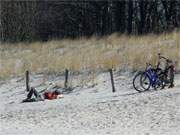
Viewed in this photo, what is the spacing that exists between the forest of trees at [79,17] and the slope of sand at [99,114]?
2540 cm

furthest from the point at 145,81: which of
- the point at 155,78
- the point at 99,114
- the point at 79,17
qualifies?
the point at 79,17

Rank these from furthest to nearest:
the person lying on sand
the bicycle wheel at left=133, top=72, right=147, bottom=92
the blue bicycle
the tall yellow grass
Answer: the tall yellow grass → the person lying on sand → the bicycle wheel at left=133, top=72, right=147, bottom=92 → the blue bicycle

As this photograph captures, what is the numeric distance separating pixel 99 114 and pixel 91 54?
466 inches

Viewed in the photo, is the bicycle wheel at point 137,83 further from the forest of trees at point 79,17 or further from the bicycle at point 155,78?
the forest of trees at point 79,17

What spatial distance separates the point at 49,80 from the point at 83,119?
9352mm

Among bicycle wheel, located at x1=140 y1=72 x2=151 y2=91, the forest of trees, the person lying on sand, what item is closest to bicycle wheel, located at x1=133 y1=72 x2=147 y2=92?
bicycle wheel, located at x1=140 y1=72 x2=151 y2=91

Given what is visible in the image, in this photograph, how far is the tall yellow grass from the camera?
23.4m

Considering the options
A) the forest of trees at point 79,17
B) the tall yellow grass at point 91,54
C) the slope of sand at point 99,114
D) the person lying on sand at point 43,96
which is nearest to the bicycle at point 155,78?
the slope of sand at point 99,114

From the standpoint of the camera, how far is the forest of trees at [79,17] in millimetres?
45250

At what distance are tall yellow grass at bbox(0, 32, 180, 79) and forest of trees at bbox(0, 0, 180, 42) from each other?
40.9 ft

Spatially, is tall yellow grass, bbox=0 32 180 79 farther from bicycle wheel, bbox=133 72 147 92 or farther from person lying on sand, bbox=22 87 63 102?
person lying on sand, bbox=22 87 63 102

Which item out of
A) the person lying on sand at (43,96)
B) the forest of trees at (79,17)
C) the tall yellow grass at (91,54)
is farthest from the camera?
the forest of trees at (79,17)

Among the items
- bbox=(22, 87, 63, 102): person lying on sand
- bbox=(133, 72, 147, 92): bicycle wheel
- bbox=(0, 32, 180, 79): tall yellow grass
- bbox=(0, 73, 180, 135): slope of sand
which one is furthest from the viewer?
bbox=(0, 32, 180, 79): tall yellow grass

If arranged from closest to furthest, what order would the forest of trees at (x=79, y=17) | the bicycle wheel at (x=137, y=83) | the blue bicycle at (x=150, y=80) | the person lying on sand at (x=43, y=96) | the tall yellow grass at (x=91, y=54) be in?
the blue bicycle at (x=150, y=80) < the bicycle wheel at (x=137, y=83) < the person lying on sand at (x=43, y=96) < the tall yellow grass at (x=91, y=54) < the forest of trees at (x=79, y=17)
